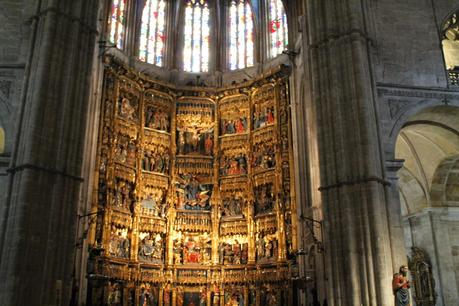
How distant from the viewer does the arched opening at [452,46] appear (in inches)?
816

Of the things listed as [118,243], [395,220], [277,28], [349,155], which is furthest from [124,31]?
[395,220]

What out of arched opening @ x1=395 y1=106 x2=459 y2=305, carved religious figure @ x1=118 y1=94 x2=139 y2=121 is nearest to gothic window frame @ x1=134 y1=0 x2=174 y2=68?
carved religious figure @ x1=118 y1=94 x2=139 y2=121

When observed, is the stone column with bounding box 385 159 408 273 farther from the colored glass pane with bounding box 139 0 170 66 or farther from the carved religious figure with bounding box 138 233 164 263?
the colored glass pane with bounding box 139 0 170 66

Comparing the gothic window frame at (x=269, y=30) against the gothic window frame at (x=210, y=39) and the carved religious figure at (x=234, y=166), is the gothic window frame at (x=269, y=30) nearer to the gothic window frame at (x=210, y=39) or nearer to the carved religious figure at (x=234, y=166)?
the gothic window frame at (x=210, y=39)

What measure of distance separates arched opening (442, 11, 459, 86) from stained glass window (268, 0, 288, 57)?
372 inches

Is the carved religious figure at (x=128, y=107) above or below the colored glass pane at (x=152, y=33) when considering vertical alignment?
below

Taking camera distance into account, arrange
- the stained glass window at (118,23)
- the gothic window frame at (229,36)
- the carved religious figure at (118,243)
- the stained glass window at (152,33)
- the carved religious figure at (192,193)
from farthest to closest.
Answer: the gothic window frame at (229,36) < the stained glass window at (152,33) < the stained glass window at (118,23) < the carved religious figure at (192,193) < the carved religious figure at (118,243)

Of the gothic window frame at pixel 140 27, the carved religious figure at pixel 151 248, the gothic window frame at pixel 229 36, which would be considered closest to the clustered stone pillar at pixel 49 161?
the carved religious figure at pixel 151 248

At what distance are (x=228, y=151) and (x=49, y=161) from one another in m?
14.1

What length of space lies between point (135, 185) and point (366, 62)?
14.0 meters

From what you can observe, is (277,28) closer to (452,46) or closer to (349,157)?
(452,46)

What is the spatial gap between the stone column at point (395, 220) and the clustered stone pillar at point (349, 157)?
23 centimetres

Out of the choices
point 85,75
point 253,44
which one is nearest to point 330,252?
point 85,75

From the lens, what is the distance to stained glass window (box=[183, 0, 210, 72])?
32.0 m
